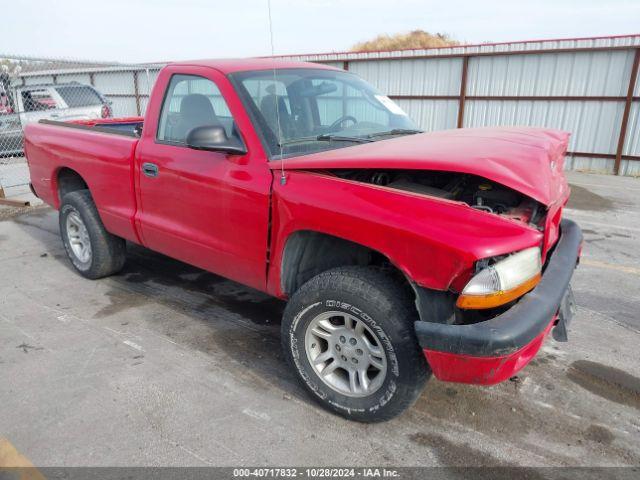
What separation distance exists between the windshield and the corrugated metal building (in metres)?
7.94

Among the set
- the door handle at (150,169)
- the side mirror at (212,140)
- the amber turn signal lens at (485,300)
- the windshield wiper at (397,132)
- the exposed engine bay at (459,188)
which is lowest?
the amber turn signal lens at (485,300)

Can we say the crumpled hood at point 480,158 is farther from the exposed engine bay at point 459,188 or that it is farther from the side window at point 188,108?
the side window at point 188,108

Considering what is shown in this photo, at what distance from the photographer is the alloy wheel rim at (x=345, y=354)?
2.47 meters

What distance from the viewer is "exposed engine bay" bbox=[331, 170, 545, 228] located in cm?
250

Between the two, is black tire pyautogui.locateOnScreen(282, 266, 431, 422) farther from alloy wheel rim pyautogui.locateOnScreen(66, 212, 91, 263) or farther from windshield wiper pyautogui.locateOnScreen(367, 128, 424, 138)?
alloy wheel rim pyautogui.locateOnScreen(66, 212, 91, 263)

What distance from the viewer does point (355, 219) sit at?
2340 mm

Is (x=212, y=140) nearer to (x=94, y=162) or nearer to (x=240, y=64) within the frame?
(x=240, y=64)

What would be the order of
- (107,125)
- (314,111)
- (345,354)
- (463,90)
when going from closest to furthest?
(345,354)
(314,111)
(107,125)
(463,90)

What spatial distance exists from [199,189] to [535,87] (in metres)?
12.0

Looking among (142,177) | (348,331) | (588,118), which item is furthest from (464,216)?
(588,118)

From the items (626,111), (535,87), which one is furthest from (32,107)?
(626,111)

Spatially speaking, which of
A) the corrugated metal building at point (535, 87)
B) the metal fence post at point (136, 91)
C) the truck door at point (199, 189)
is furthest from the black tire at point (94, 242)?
the metal fence post at point (136, 91)

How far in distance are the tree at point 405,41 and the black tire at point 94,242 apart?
30474 millimetres

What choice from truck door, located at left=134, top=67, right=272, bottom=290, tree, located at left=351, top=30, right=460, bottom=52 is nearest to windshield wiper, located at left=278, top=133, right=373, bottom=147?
truck door, located at left=134, top=67, right=272, bottom=290
